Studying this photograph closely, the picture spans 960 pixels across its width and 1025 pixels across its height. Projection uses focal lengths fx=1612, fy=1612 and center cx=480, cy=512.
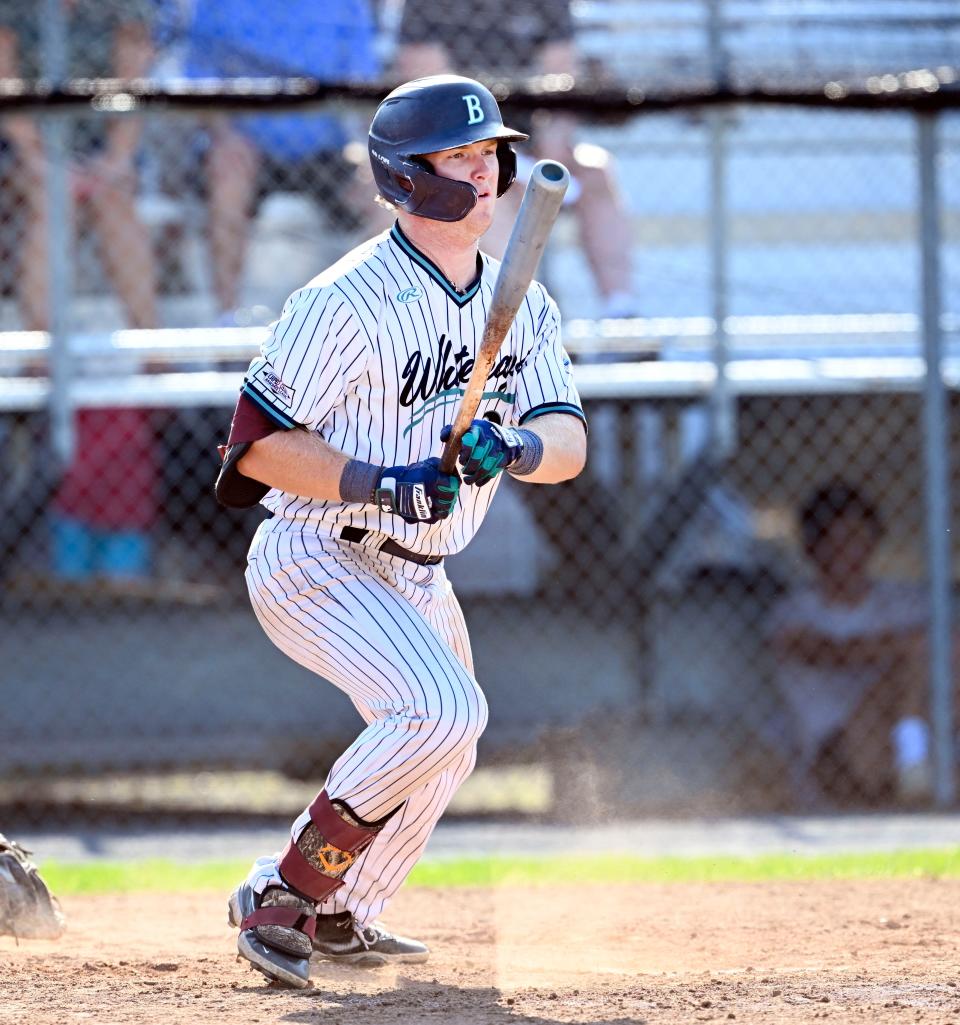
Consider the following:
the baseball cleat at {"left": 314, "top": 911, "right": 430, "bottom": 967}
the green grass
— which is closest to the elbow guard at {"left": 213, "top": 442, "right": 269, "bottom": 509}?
the baseball cleat at {"left": 314, "top": 911, "right": 430, "bottom": 967}

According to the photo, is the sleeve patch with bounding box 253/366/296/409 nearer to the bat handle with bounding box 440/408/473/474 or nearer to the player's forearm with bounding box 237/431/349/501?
the player's forearm with bounding box 237/431/349/501

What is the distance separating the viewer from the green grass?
5395 millimetres

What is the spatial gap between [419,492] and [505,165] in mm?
950

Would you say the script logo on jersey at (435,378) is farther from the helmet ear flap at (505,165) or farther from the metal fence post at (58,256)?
the metal fence post at (58,256)

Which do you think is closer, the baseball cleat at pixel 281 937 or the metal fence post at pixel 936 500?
the baseball cleat at pixel 281 937

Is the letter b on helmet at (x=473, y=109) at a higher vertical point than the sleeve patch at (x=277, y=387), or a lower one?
higher

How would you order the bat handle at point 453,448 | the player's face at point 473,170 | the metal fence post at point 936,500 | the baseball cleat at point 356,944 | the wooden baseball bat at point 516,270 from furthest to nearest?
the metal fence post at point 936,500 < the baseball cleat at point 356,944 < the player's face at point 473,170 < the bat handle at point 453,448 < the wooden baseball bat at point 516,270

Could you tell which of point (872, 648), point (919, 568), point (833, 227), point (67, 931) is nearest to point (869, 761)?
point (872, 648)

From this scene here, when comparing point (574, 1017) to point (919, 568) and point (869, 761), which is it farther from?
point (919, 568)

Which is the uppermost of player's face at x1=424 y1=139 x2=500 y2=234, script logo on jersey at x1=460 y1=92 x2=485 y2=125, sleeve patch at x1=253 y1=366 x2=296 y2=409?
script logo on jersey at x1=460 y1=92 x2=485 y2=125

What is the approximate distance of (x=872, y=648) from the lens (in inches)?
294

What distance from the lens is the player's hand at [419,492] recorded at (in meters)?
3.28

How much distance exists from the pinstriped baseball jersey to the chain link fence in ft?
10.9

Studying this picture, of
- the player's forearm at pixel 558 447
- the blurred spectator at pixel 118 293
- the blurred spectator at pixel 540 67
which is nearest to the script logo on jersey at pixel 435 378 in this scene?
the player's forearm at pixel 558 447
